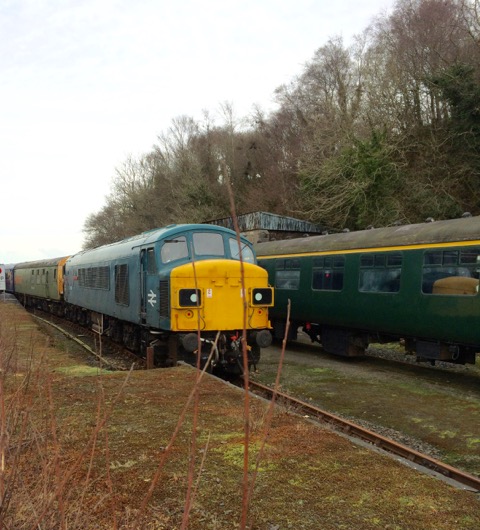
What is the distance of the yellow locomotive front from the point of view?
936 cm

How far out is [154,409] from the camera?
6.88 meters

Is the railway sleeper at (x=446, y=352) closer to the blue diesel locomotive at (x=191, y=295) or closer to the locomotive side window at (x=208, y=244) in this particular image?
the blue diesel locomotive at (x=191, y=295)

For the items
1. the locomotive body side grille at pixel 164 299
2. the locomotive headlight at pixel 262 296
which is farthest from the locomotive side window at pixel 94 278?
the locomotive headlight at pixel 262 296

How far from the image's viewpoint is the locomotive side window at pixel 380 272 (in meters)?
10.8

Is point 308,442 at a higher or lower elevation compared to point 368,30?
lower

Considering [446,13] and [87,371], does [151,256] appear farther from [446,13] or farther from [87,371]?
[446,13]

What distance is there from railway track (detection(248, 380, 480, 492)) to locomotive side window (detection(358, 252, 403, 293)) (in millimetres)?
3901

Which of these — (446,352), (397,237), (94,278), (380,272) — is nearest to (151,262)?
(380,272)

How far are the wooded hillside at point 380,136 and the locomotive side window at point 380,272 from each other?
11.3 metres

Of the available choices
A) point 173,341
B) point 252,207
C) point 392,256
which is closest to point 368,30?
point 252,207

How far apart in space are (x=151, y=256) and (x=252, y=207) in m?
30.6

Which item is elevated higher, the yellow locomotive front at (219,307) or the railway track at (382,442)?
the yellow locomotive front at (219,307)

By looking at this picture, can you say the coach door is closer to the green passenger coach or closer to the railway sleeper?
the green passenger coach

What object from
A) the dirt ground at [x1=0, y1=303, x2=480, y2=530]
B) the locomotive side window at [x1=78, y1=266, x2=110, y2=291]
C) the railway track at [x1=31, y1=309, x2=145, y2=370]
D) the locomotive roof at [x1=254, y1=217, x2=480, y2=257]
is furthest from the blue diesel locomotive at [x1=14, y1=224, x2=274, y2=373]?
the locomotive roof at [x1=254, y1=217, x2=480, y2=257]
